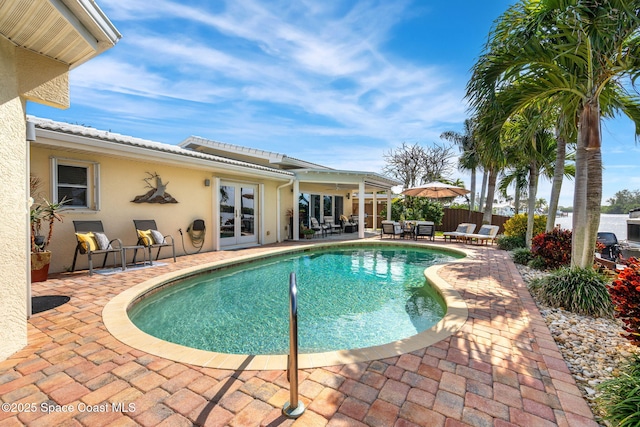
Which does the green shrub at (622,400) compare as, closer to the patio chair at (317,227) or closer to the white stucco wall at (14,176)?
the white stucco wall at (14,176)

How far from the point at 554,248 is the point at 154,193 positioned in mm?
12079

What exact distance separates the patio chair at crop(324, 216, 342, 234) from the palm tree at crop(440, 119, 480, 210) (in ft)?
36.0

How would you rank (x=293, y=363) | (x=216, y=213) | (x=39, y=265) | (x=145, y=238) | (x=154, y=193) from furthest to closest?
(x=216, y=213) → (x=154, y=193) → (x=145, y=238) → (x=39, y=265) → (x=293, y=363)

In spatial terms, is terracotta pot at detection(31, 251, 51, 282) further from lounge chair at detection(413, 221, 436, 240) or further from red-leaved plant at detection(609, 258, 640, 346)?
lounge chair at detection(413, 221, 436, 240)

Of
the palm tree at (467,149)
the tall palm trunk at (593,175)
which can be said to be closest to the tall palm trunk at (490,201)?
the palm tree at (467,149)

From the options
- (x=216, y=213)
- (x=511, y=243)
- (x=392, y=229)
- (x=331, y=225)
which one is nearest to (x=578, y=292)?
(x=511, y=243)

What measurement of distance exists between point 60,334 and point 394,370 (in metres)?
4.20

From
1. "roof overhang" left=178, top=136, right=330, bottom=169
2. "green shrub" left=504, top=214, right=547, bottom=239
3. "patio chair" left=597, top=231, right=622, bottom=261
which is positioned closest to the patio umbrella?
"green shrub" left=504, top=214, right=547, bottom=239

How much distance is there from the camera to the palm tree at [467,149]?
878 inches

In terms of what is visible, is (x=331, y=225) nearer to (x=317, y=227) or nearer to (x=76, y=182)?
(x=317, y=227)

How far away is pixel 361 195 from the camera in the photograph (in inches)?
602

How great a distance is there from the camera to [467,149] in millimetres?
24391

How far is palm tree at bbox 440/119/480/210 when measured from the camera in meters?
22.3

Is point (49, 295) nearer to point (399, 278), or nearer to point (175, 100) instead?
point (399, 278)
